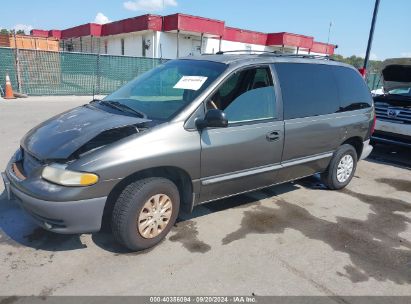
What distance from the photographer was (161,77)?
444cm

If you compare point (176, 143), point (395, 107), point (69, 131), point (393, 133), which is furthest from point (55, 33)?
point (176, 143)

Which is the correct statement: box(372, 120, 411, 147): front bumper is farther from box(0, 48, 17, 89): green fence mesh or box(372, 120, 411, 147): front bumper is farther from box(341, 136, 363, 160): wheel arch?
box(0, 48, 17, 89): green fence mesh

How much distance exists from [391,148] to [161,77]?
6.84 meters

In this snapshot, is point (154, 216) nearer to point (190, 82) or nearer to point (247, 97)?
point (190, 82)

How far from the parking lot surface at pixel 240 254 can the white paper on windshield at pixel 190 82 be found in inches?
59.1

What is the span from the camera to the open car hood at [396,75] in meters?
Answer: 8.28

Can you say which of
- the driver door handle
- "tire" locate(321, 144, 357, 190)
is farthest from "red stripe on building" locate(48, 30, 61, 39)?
the driver door handle

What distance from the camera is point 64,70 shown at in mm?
15578

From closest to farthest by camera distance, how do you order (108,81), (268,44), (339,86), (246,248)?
(246,248) → (339,86) → (108,81) → (268,44)

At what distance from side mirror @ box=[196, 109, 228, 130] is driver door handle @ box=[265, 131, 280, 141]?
78 cm


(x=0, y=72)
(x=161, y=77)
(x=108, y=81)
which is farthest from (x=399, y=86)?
(x=0, y=72)

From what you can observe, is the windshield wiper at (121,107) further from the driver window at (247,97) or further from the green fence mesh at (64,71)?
the green fence mesh at (64,71)

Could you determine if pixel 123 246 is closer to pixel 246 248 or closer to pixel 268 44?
pixel 246 248

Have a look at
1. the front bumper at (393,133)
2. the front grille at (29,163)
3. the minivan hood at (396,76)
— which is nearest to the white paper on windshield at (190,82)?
the front grille at (29,163)
